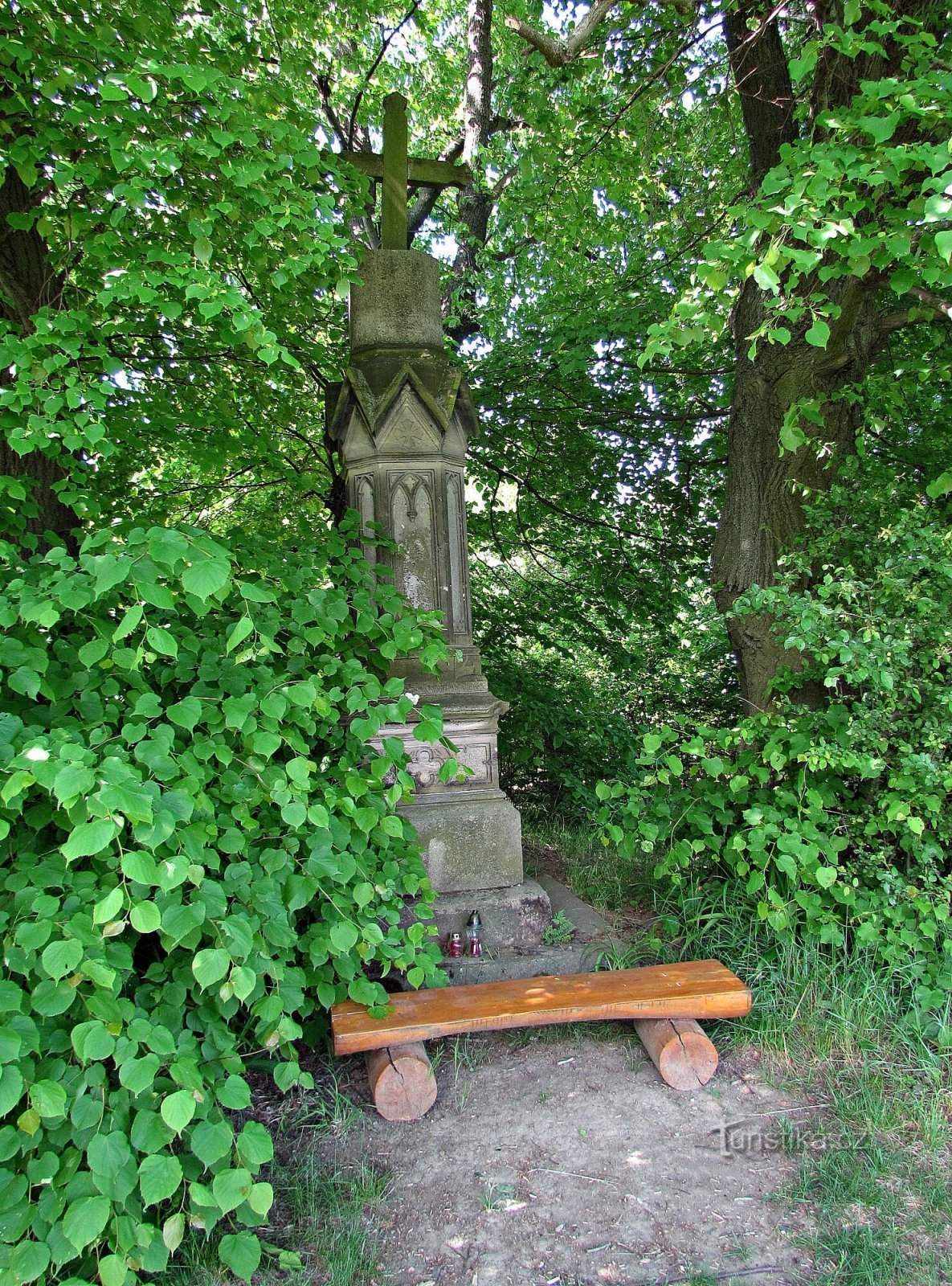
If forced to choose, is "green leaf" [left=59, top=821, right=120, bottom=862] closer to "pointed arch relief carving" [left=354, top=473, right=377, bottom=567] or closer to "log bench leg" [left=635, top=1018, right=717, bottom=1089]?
"log bench leg" [left=635, top=1018, right=717, bottom=1089]

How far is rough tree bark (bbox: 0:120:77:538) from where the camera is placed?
12.1ft

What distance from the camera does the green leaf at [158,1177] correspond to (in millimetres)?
1709

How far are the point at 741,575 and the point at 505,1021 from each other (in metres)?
2.56

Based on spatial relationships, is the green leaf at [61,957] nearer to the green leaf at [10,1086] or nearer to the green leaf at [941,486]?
the green leaf at [10,1086]

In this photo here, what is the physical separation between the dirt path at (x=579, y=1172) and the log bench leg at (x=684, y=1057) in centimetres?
4

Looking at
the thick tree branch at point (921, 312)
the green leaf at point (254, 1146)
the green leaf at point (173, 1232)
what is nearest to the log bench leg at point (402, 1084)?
the green leaf at point (254, 1146)

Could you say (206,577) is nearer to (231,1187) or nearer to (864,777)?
(231,1187)

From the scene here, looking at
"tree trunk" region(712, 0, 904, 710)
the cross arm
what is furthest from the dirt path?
the cross arm

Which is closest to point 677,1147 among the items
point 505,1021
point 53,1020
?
point 505,1021

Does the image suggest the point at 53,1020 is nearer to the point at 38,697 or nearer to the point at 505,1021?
the point at 38,697

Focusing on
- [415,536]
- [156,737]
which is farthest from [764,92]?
[156,737]

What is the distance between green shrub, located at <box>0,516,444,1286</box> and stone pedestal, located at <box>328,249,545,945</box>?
87cm

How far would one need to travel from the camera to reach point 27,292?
382 cm

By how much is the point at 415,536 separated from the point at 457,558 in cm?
23
